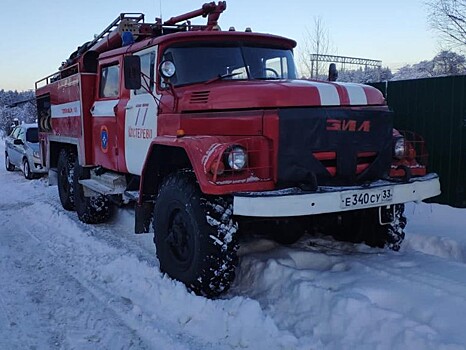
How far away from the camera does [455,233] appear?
6.28m

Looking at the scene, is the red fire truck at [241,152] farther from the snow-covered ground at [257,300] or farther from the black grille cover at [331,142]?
the snow-covered ground at [257,300]

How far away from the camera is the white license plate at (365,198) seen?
4.18 meters

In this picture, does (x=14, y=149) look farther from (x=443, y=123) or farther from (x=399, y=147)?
(x=399, y=147)

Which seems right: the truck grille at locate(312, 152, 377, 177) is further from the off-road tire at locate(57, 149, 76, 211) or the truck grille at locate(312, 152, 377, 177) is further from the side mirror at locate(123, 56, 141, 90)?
the off-road tire at locate(57, 149, 76, 211)

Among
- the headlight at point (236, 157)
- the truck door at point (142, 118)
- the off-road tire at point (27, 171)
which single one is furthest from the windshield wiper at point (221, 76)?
the off-road tire at point (27, 171)

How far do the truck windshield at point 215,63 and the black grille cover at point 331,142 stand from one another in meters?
1.24

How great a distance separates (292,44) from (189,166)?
2.34 meters

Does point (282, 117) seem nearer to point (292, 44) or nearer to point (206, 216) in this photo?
point (206, 216)

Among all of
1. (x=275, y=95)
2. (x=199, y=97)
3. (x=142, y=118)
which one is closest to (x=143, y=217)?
(x=142, y=118)

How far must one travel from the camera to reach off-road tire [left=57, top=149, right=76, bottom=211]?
8.56 meters

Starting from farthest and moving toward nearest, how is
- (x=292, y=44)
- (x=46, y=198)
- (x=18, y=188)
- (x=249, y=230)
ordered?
(x=18, y=188), (x=46, y=198), (x=292, y=44), (x=249, y=230)

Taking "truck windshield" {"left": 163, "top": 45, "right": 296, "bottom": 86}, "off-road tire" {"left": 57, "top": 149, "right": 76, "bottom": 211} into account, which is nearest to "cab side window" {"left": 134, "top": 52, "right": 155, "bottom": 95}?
"truck windshield" {"left": 163, "top": 45, "right": 296, "bottom": 86}

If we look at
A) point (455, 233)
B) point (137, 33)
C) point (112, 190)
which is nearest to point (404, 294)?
point (455, 233)

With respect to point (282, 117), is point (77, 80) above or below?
above
